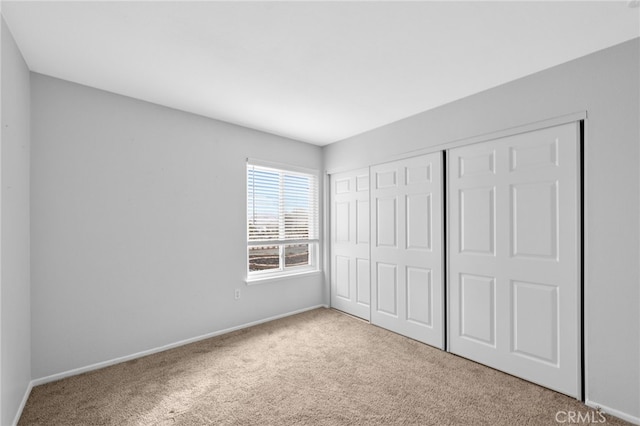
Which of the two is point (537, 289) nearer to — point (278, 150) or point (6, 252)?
point (278, 150)

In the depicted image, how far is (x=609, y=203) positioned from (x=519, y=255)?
0.70 metres

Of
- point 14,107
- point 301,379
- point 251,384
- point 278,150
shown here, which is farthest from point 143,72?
point 301,379

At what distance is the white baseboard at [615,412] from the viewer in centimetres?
188

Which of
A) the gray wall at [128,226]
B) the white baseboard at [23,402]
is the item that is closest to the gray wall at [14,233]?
the white baseboard at [23,402]

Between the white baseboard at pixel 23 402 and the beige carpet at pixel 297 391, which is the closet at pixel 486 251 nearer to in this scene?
the beige carpet at pixel 297 391

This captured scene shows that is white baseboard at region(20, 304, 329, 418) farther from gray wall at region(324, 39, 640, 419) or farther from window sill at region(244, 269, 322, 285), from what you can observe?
gray wall at region(324, 39, 640, 419)

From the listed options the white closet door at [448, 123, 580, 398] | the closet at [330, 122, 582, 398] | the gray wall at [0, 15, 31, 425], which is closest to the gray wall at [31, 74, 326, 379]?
the gray wall at [0, 15, 31, 425]

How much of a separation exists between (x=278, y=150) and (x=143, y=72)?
1.88 m

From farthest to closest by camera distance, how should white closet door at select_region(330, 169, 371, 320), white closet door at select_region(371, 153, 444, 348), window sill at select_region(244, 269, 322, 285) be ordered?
white closet door at select_region(330, 169, 371, 320)
window sill at select_region(244, 269, 322, 285)
white closet door at select_region(371, 153, 444, 348)

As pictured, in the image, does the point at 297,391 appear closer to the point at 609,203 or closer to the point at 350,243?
the point at 350,243

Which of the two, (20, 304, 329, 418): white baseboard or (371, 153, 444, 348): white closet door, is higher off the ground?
(371, 153, 444, 348): white closet door

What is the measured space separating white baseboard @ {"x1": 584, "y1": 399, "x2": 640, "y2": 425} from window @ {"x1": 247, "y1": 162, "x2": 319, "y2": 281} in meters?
3.19

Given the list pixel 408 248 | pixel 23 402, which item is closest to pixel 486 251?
pixel 408 248

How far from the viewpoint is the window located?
3.77 meters
